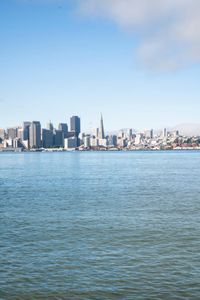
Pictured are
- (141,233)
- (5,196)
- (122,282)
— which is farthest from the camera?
(5,196)

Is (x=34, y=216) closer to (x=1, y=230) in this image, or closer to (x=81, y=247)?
(x=1, y=230)

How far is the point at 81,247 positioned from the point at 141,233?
5481 millimetres

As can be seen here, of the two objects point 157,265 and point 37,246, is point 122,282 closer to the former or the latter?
point 157,265

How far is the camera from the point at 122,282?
69.3ft

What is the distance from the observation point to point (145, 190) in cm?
6003

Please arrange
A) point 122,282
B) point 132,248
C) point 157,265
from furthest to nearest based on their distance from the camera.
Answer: point 132,248 → point 157,265 → point 122,282

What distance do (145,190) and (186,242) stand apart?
104 feet

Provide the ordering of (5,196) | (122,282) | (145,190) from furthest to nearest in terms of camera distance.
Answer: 1. (145,190)
2. (5,196)
3. (122,282)

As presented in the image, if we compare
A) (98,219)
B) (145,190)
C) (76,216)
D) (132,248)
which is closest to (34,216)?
(76,216)

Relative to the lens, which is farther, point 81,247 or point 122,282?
point 81,247

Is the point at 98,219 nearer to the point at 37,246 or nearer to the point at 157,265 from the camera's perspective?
the point at 37,246

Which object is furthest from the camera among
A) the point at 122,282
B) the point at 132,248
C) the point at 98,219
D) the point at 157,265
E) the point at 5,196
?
the point at 5,196

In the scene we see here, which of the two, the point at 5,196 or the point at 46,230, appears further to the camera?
the point at 5,196

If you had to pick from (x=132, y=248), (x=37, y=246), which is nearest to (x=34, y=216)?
(x=37, y=246)
